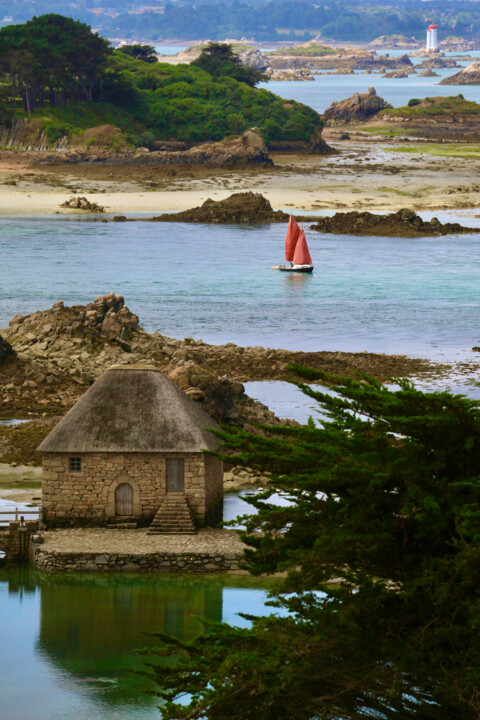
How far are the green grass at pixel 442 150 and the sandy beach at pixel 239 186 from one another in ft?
38.3

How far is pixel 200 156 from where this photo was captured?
119 meters

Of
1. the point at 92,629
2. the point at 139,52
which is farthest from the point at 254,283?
the point at 139,52

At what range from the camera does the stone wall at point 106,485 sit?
2653cm

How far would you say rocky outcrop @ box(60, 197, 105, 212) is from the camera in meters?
95.3

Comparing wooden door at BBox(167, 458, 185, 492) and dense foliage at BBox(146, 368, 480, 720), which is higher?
dense foliage at BBox(146, 368, 480, 720)

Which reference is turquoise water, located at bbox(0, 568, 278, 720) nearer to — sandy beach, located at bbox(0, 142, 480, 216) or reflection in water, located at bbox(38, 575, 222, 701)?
reflection in water, located at bbox(38, 575, 222, 701)

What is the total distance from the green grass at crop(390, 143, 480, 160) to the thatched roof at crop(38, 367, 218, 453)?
345 feet

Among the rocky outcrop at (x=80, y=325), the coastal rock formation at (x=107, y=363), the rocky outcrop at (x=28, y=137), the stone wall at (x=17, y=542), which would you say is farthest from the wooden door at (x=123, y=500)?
the rocky outcrop at (x=28, y=137)

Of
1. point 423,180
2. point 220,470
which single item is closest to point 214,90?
point 423,180

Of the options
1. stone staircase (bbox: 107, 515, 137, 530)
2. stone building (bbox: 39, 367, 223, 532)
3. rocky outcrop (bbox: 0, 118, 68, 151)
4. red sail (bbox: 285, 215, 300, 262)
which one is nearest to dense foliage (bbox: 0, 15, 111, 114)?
rocky outcrop (bbox: 0, 118, 68, 151)

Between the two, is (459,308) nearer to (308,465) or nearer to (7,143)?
(308,465)

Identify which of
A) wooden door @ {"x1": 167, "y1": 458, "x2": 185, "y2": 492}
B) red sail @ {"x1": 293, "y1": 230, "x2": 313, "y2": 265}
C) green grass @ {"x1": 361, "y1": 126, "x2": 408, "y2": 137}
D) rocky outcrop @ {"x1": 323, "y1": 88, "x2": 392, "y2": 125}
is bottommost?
wooden door @ {"x1": 167, "y1": 458, "x2": 185, "y2": 492}

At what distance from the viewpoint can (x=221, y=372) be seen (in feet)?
146

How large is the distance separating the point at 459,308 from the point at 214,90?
272 feet
